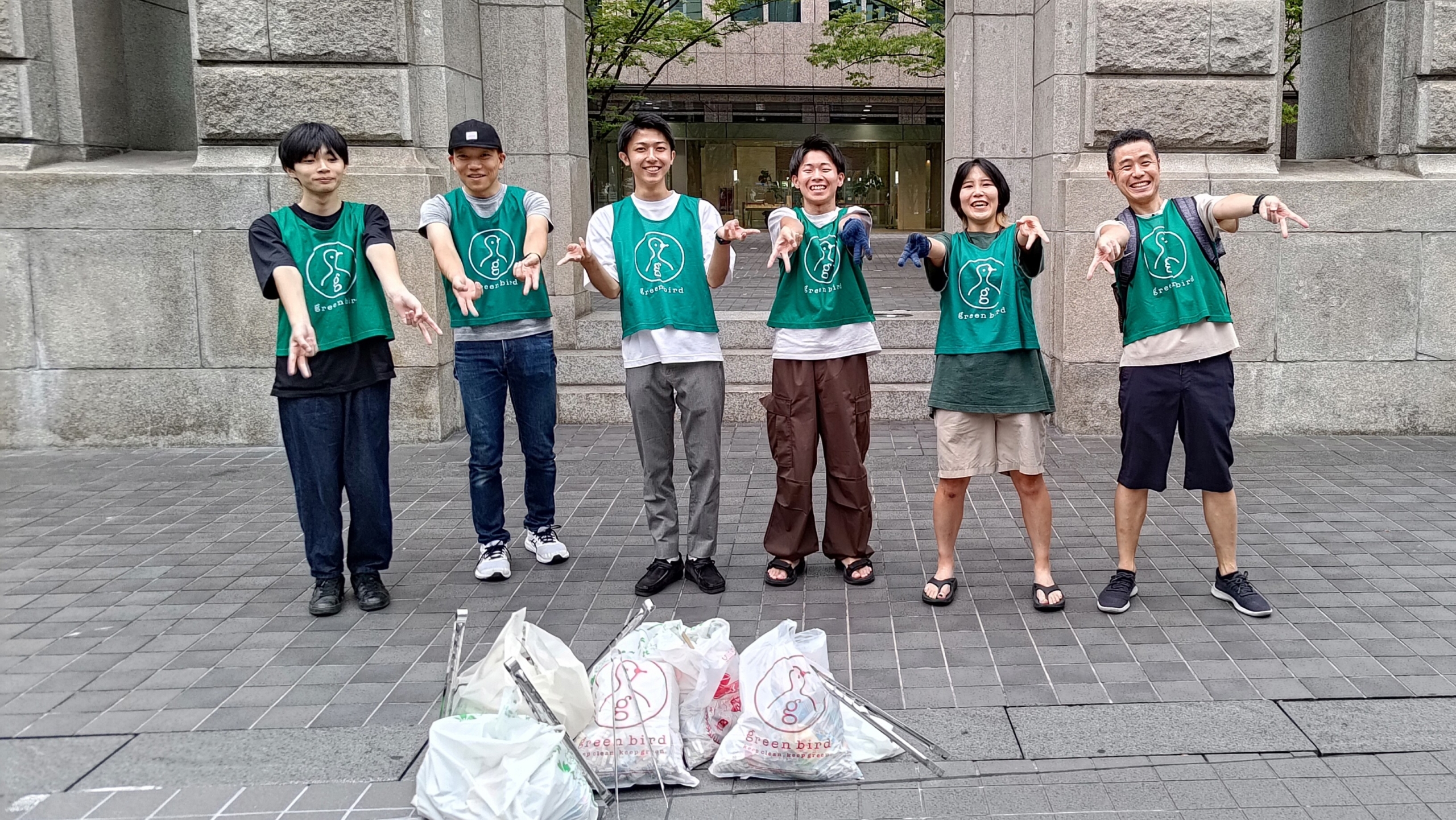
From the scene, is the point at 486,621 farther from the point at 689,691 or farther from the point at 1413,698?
the point at 1413,698

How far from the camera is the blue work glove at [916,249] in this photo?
487 cm

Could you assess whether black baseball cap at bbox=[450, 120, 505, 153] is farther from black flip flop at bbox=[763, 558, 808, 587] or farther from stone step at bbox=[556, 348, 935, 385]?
stone step at bbox=[556, 348, 935, 385]

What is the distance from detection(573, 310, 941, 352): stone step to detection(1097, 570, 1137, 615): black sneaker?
176 inches

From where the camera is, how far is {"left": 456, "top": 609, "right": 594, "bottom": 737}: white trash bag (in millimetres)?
3660

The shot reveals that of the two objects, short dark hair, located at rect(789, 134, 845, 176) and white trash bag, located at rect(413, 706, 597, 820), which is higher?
short dark hair, located at rect(789, 134, 845, 176)

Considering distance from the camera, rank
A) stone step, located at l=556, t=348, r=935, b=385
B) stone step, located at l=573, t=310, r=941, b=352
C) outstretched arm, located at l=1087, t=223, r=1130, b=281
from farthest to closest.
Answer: stone step, located at l=573, t=310, r=941, b=352 < stone step, located at l=556, t=348, r=935, b=385 < outstretched arm, located at l=1087, t=223, r=1130, b=281

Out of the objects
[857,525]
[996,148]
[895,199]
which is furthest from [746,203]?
[857,525]

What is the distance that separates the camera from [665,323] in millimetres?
5320

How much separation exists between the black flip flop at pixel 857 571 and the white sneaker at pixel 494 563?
4.94 feet

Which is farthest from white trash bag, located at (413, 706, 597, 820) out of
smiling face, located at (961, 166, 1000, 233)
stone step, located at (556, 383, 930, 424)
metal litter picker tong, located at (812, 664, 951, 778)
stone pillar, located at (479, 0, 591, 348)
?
stone pillar, located at (479, 0, 591, 348)

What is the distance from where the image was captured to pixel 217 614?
529cm

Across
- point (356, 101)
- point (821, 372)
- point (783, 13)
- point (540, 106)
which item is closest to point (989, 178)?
point (821, 372)

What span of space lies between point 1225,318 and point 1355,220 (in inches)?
162

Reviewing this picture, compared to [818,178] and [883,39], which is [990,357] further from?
[883,39]
